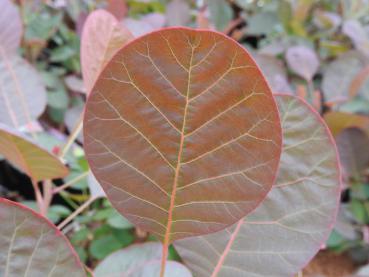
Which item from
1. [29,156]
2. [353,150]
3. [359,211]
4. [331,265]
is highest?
[29,156]

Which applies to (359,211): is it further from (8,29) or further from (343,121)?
(8,29)

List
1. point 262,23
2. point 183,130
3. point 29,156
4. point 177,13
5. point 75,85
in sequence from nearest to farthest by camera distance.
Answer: point 183,130
point 29,156
point 75,85
point 177,13
point 262,23

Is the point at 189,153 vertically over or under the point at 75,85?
over

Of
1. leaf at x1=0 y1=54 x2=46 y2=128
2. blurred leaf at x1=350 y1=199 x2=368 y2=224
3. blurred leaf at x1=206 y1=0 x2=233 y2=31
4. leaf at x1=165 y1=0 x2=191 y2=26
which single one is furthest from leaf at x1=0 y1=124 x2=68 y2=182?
blurred leaf at x1=206 y1=0 x2=233 y2=31

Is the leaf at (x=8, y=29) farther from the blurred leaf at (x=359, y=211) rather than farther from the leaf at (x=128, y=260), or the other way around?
the blurred leaf at (x=359, y=211)

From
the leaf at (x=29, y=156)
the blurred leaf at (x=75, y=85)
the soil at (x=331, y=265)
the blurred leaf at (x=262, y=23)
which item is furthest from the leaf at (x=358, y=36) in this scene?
the leaf at (x=29, y=156)

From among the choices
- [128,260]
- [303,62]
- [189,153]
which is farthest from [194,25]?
[189,153]
